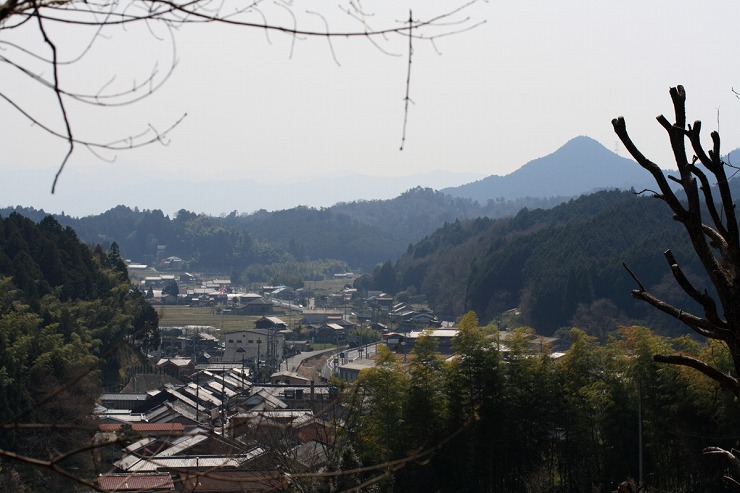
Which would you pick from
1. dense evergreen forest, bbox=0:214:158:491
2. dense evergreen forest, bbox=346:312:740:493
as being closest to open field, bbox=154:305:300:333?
dense evergreen forest, bbox=0:214:158:491

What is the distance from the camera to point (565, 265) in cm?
3048

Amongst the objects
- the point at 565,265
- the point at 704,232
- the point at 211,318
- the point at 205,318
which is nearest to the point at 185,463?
the point at 704,232

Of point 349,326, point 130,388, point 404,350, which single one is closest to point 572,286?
point 404,350

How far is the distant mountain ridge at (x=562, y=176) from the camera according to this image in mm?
149500

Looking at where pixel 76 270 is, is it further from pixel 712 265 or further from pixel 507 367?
pixel 712 265

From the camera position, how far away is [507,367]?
33.5 feet

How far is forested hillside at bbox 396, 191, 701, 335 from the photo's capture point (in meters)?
26.2

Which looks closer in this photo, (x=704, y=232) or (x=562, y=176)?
(x=704, y=232)

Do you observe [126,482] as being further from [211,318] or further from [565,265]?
[211,318]

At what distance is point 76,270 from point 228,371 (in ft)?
16.2

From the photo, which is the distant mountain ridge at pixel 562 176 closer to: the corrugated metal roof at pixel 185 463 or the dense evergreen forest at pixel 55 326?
the dense evergreen forest at pixel 55 326

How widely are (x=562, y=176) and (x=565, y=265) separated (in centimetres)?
12963

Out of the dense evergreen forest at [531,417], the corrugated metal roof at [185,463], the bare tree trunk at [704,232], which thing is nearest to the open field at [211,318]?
the dense evergreen forest at [531,417]

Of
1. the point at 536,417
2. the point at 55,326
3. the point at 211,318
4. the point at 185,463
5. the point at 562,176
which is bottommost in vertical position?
the point at 211,318
